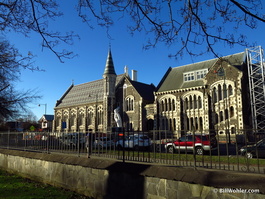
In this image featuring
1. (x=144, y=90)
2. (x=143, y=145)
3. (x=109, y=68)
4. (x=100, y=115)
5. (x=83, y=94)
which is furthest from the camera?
(x=83, y=94)

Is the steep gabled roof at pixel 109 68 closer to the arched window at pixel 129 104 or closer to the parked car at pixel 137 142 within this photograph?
the arched window at pixel 129 104

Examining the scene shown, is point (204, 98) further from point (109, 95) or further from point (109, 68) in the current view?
point (109, 68)

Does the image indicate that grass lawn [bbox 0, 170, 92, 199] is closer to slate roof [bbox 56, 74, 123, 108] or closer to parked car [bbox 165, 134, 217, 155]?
parked car [bbox 165, 134, 217, 155]

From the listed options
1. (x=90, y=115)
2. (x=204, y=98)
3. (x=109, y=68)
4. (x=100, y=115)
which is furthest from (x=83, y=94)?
(x=204, y=98)

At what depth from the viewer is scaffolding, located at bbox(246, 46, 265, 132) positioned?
97.5 feet

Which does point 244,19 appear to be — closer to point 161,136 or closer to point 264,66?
point 161,136

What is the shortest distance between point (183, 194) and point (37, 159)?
21.1 ft

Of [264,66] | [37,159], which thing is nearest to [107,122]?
[264,66]

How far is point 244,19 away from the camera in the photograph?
15.3 ft

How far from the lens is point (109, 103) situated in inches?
1866

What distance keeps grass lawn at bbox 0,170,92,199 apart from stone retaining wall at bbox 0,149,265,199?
0.32 meters

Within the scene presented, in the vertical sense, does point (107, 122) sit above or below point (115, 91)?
below

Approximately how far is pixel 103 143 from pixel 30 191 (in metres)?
2.69

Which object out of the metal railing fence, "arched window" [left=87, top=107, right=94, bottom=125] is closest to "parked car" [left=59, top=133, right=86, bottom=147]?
the metal railing fence
